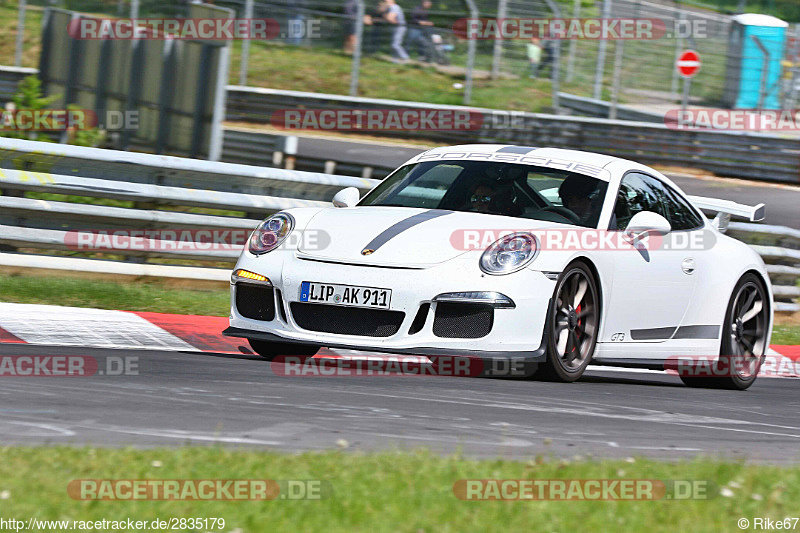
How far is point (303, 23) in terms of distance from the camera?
23938 millimetres

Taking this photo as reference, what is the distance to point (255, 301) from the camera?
21.2 feet

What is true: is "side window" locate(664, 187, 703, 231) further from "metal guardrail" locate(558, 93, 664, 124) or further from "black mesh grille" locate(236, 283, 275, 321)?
"metal guardrail" locate(558, 93, 664, 124)

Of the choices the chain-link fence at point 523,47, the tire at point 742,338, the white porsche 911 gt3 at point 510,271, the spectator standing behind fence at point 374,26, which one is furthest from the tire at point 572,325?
the spectator standing behind fence at point 374,26

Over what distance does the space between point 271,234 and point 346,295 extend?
745 millimetres

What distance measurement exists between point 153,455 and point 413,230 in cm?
278

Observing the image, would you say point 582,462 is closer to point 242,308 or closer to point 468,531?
point 468,531

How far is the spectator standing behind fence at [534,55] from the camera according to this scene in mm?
24469

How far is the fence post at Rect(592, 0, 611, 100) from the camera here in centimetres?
2367

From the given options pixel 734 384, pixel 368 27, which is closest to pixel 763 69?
pixel 368 27

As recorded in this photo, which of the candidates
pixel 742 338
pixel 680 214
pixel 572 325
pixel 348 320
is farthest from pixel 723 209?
pixel 348 320

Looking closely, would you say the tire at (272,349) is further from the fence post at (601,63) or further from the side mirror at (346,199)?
the fence post at (601,63)

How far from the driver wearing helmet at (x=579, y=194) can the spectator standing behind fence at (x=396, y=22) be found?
685 inches

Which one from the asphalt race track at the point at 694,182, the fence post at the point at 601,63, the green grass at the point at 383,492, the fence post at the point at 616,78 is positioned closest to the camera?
the green grass at the point at 383,492

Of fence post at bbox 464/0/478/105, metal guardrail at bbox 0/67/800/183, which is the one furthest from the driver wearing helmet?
metal guardrail at bbox 0/67/800/183
